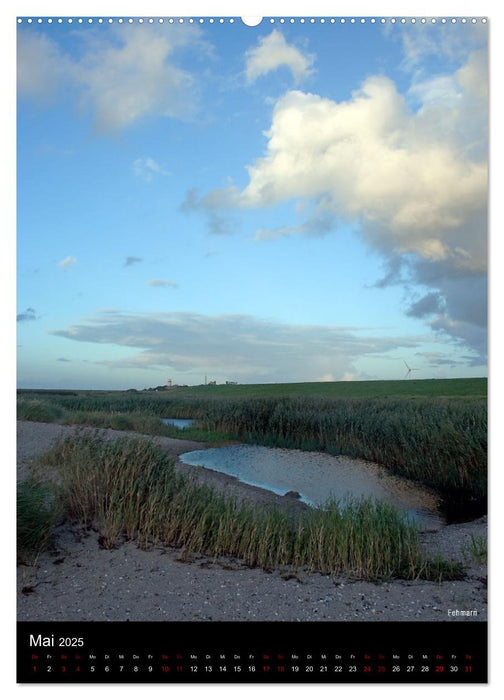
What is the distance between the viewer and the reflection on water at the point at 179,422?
12289 millimetres

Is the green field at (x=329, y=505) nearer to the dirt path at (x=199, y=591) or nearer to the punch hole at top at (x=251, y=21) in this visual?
the dirt path at (x=199, y=591)

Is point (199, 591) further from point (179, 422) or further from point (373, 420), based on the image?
point (179, 422)

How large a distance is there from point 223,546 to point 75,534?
1362mm

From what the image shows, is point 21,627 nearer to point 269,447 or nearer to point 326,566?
point 326,566

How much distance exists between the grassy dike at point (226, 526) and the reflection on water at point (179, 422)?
6775 mm

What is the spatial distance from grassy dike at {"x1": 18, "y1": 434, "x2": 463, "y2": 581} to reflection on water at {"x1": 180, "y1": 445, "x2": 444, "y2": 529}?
3.16 ft

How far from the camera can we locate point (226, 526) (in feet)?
14.7

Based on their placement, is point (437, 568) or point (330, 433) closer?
point (437, 568)

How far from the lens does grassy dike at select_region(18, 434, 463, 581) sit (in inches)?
165

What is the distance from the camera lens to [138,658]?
268 cm

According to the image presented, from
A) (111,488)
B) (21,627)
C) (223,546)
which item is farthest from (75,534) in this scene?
(21,627)

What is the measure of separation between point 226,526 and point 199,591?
1.00 m

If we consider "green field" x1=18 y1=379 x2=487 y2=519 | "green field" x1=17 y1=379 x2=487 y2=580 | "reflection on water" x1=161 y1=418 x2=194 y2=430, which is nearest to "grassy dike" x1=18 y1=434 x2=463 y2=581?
"green field" x1=17 y1=379 x2=487 y2=580

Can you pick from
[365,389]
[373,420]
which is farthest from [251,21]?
[373,420]
